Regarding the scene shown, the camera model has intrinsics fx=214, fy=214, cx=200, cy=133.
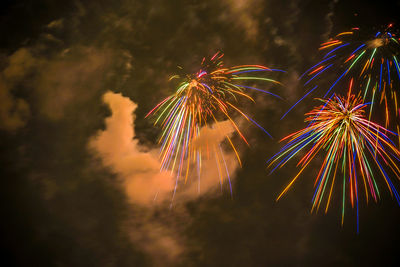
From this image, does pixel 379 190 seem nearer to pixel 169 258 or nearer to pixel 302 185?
pixel 302 185

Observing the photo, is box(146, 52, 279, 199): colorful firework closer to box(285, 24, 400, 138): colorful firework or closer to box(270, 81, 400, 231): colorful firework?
box(270, 81, 400, 231): colorful firework

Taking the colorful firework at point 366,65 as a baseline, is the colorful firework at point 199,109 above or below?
below

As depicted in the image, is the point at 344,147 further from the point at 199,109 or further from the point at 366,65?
the point at 199,109

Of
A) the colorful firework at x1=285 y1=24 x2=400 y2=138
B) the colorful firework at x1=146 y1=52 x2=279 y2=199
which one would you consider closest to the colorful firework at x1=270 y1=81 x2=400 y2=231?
the colorful firework at x1=285 y1=24 x2=400 y2=138

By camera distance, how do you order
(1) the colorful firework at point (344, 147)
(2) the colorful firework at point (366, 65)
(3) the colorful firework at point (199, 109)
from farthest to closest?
(1) the colorful firework at point (344, 147) → (3) the colorful firework at point (199, 109) → (2) the colorful firework at point (366, 65)

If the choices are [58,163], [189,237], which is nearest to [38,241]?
[58,163]

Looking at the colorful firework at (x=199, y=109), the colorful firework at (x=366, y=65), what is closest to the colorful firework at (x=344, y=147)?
the colorful firework at (x=366, y=65)

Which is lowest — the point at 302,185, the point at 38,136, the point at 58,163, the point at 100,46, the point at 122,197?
the point at 122,197

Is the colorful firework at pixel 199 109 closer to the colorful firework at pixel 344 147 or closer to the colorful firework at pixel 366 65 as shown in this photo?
the colorful firework at pixel 344 147
